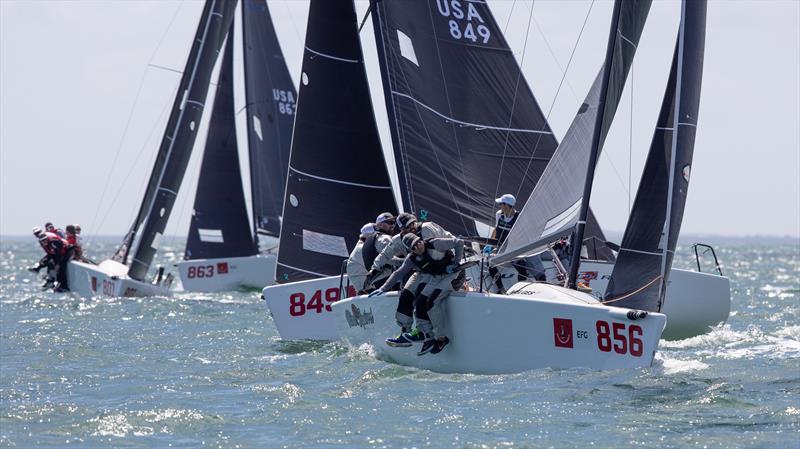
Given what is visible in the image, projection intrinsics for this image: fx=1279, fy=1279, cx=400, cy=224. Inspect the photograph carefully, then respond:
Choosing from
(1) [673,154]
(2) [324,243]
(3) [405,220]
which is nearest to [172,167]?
(2) [324,243]

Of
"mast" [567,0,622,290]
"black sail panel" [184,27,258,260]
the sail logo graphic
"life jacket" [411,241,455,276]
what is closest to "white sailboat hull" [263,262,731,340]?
"mast" [567,0,622,290]

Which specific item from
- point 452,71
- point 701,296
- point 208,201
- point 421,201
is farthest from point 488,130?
point 208,201

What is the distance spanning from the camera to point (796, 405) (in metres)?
9.34

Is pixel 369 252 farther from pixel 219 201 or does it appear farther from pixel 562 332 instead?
pixel 219 201

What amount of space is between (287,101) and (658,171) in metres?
18.9

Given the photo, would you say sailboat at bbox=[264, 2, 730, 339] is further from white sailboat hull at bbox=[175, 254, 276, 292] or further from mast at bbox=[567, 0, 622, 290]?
white sailboat hull at bbox=[175, 254, 276, 292]

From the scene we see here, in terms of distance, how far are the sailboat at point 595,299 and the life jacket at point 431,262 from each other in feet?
0.95

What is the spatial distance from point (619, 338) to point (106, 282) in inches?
564

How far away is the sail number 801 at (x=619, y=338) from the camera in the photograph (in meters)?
10.0

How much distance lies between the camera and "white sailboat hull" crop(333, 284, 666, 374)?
10094 millimetres

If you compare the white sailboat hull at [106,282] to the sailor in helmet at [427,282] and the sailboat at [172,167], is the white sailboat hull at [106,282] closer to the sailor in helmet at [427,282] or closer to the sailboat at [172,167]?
the sailboat at [172,167]

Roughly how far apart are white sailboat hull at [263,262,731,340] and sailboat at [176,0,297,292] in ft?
37.4

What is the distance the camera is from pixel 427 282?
10.9 metres

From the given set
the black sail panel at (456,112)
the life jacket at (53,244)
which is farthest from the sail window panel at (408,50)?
the life jacket at (53,244)
